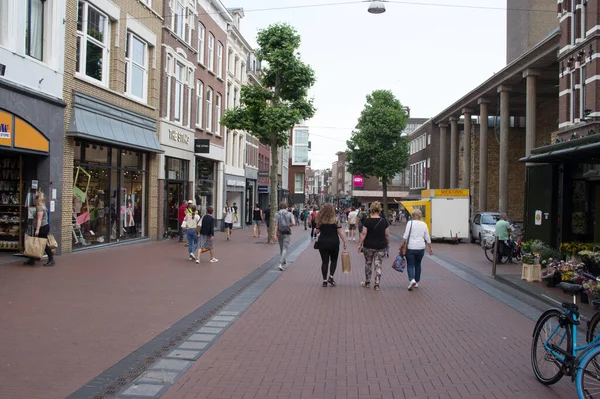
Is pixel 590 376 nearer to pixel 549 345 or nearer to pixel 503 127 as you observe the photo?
pixel 549 345

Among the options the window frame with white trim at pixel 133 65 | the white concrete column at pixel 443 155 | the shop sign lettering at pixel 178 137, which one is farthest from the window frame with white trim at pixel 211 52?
the white concrete column at pixel 443 155

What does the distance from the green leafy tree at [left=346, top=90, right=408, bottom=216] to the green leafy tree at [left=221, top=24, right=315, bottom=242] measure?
27613 mm

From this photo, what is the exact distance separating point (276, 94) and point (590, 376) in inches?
813

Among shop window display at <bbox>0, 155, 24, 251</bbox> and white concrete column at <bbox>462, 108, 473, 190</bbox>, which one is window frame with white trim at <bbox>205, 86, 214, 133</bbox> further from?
white concrete column at <bbox>462, 108, 473, 190</bbox>

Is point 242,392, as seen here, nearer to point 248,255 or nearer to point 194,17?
point 248,255

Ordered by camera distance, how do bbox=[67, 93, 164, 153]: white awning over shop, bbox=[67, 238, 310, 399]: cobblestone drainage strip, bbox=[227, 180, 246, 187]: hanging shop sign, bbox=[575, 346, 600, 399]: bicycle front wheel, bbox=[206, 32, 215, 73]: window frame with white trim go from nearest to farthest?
bbox=[575, 346, 600, 399]: bicycle front wheel → bbox=[67, 238, 310, 399]: cobblestone drainage strip → bbox=[67, 93, 164, 153]: white awning over shop → bbox=[206, 32, 215, 73]: window frame with white trim → bbox=[227, 180, 246, 187]: hanging shop sign

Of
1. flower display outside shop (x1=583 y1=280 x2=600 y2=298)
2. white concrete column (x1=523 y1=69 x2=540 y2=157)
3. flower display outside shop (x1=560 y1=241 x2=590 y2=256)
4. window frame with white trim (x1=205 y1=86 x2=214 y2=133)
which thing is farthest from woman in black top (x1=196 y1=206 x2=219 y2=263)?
white concrete column (x1=523 y1=69 x2=540 y2=157)

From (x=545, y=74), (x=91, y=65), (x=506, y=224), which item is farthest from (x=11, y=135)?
(x=545, y=74)

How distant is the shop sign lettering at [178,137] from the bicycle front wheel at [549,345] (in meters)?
20.4

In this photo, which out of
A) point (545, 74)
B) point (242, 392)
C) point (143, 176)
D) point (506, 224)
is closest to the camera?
point (242, 392)

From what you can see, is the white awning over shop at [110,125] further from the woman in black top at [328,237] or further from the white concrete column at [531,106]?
the white concrete column at [531,106]

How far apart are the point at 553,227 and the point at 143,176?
14879 millimetres

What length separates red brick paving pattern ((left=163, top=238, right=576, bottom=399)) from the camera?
16.5ft

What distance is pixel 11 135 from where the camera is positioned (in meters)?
12.9
